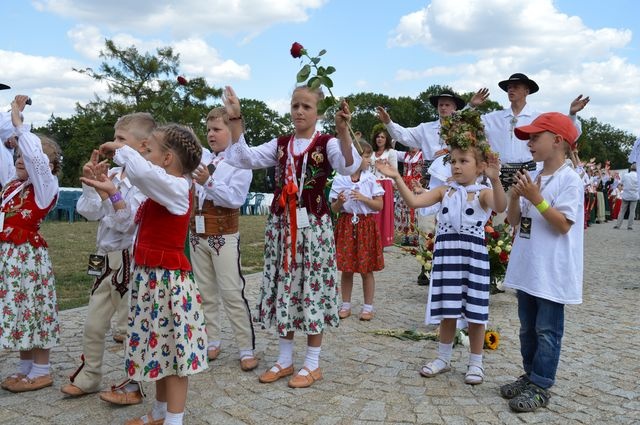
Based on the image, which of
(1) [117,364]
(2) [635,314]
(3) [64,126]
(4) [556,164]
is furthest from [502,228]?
(3) [64,126]

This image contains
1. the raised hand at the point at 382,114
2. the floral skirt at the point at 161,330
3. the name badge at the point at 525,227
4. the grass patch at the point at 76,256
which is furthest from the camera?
the grass patch at the point at 76,256

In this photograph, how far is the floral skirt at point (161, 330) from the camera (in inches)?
130

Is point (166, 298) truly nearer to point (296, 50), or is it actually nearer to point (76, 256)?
point (296, 50)

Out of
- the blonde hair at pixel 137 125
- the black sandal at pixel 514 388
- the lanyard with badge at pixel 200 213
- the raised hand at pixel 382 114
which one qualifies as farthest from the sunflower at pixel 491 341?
the blonde hair at pixel 137 125

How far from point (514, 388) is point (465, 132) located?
72.8 inches

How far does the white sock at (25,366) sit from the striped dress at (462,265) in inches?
118

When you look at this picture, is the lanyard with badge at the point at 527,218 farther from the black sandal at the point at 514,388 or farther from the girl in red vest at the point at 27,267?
the girl in red vest at the point at 27,267

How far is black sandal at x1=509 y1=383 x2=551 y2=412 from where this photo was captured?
3828 millimetres

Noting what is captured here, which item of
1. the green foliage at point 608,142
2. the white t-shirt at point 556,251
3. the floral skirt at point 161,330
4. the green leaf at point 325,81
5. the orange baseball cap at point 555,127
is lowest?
the floral skirt at point 161,330

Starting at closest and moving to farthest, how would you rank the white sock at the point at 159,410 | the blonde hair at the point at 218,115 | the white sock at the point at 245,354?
1. the white sock at the point at 159,410
2. the white sock at the point at 245,354
3. the blonde hair at the point at 218,115

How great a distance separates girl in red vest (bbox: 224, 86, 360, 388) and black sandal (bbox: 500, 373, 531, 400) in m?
1.29

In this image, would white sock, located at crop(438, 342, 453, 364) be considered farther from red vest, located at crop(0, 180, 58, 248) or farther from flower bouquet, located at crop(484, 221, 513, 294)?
red vest, located at crop(0, 180, 58, 248)

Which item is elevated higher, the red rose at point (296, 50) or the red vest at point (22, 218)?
the red rose at point (296, 50)

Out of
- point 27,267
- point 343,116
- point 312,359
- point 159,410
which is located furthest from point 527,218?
point 27,267
